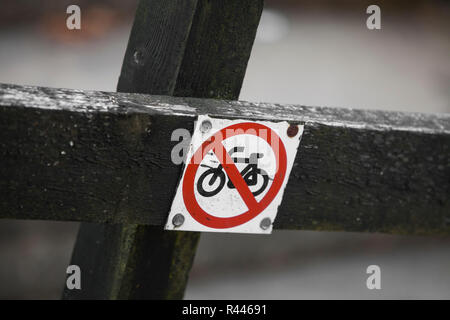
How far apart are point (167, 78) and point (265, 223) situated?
0.26 metres

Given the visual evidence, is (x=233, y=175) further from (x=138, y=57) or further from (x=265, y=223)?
(x=138, y=57)

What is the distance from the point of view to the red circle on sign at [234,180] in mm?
730

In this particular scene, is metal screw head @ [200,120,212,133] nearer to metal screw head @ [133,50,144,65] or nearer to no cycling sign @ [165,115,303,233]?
no cycling sign @ [165,115,303,233]

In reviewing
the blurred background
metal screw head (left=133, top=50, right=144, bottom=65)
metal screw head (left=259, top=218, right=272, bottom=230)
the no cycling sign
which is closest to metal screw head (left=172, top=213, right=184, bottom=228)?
the no cycling sign

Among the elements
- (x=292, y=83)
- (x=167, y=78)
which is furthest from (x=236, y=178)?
(x=292, y=83)

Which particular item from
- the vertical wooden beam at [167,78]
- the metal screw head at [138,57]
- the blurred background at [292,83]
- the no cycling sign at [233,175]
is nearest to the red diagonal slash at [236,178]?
the no cycling sign at [233,175]

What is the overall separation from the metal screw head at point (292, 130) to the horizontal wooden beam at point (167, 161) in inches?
0.5

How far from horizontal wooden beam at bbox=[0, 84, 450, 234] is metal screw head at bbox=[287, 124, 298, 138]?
0.5 inches

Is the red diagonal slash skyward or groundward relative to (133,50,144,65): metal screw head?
groundward

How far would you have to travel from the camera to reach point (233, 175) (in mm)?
757

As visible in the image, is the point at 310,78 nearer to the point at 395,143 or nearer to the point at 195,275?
the point at 195,275

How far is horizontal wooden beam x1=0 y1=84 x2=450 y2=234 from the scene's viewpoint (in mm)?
662
